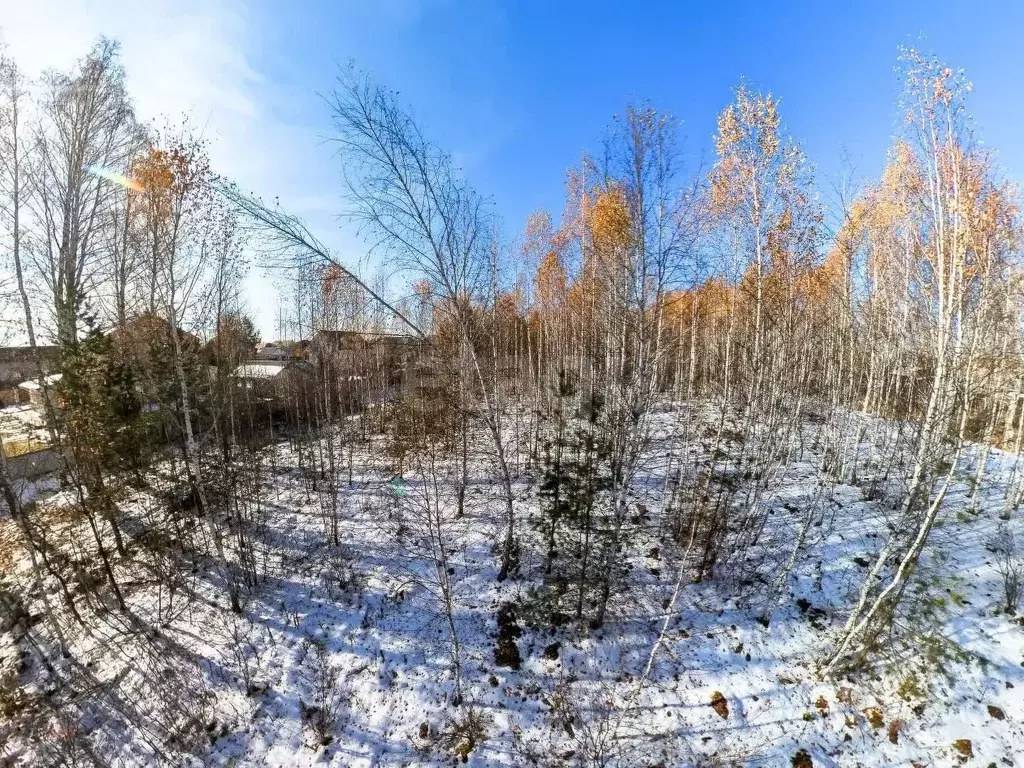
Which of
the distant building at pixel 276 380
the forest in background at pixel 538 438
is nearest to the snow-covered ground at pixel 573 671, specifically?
the forest in background at pixel 538 438

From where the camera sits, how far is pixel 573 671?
18.2 ft

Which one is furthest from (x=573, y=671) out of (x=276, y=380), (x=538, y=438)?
(x=276, y=380)

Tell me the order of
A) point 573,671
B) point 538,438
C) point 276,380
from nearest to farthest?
point 573,671 < point 538,438 < point 276,380

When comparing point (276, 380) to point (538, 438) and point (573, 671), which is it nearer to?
point (538, 438)

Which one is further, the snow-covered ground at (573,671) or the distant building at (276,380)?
the distant building at (276,380)

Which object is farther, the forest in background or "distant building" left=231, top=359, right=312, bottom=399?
"distant building" left=231, top=359, right=312, bottom=399

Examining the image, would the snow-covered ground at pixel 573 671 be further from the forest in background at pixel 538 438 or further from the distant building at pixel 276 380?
the distant building at pixel 276 380

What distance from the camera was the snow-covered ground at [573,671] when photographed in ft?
15.3

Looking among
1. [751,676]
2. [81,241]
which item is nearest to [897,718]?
[751,676]

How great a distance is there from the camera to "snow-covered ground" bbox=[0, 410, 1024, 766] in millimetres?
4668

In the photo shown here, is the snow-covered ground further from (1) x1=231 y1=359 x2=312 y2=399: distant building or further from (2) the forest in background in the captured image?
(1) x1=231 y1=359 x2=312 y2=399: distant building

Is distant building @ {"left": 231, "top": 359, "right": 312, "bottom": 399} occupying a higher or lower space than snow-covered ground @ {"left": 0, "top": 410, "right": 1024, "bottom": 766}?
higher

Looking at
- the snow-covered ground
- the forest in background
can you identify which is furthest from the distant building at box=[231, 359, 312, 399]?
the snow-covered ground

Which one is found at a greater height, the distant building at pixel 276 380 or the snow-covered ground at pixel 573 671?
the distant building at pixel 276 380
